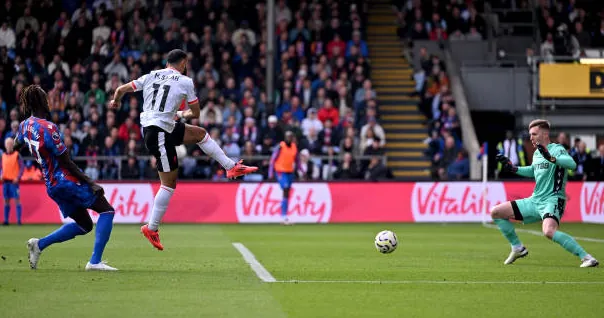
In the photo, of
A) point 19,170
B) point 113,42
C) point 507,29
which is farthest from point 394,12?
point 19,170

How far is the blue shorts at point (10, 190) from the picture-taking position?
26.1 m

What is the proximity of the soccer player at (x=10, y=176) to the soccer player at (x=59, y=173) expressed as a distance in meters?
13.8

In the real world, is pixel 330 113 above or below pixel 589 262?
above

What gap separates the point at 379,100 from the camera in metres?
34.7

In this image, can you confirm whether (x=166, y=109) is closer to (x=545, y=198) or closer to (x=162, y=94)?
(x=162, y=94)

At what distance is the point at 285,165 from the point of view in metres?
26.3

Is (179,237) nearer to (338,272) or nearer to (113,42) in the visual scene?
(338,272)

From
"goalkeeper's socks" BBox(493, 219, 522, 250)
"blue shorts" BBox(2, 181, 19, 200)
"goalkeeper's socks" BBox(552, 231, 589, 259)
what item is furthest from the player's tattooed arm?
"blue shorts" BBox(2, 181, 19, 200)

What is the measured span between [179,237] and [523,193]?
1073cm

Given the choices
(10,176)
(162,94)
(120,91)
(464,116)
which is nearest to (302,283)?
(162,94)

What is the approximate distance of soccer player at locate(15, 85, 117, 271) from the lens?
12289 millimetres

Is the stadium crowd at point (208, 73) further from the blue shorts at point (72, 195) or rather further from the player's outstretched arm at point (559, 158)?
the blue shorts at point (72, 195)

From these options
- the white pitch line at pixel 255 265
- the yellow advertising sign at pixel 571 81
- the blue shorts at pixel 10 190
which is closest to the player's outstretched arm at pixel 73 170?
the white pitch line at pixel 255 265

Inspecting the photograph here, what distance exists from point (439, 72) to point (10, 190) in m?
13.3
